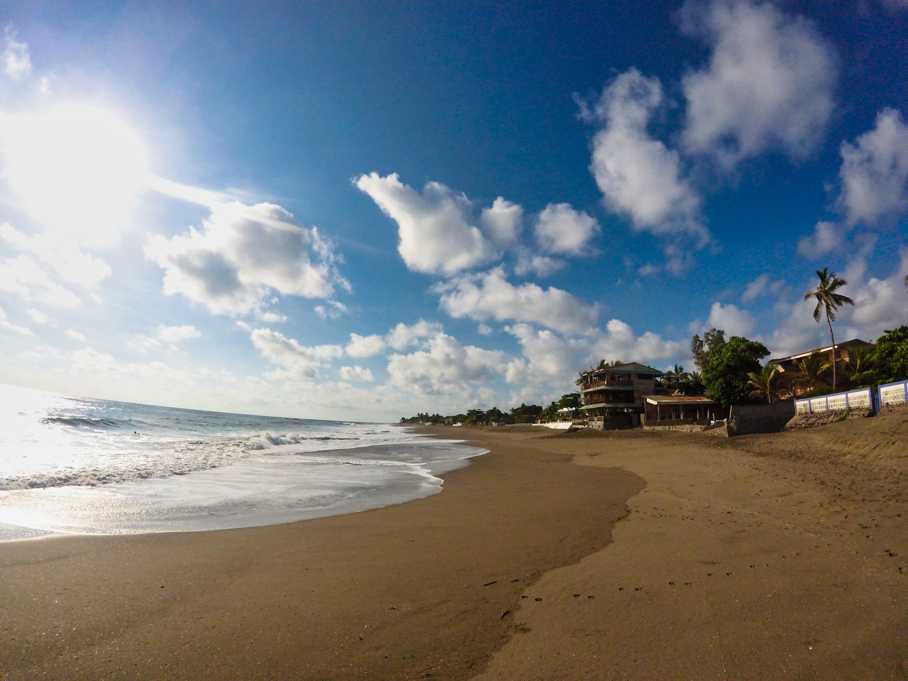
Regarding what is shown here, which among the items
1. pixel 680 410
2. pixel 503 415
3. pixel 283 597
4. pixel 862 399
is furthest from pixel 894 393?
pixel 503 415

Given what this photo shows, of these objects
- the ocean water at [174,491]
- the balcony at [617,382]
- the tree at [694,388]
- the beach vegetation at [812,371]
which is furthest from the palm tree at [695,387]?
the ocean water at [174,491]

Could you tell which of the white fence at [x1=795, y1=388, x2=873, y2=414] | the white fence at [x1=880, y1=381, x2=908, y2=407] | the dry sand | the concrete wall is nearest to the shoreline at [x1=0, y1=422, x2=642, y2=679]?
the dry sand

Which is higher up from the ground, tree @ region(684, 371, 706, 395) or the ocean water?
tree @ region(684, 371, 706, 395)

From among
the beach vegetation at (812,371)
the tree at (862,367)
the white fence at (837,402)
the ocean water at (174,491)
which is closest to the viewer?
the ocean water at (174,491)

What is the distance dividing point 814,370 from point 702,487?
40.6m

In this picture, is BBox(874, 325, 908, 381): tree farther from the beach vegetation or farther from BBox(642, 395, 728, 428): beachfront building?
BBox(642, 395, 728, 428): beachfront building

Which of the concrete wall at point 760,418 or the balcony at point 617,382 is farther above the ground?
the balcony at point 617,382

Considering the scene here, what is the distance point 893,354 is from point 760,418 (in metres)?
12.2

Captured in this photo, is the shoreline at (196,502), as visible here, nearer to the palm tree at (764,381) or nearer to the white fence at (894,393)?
the white fence at (894,393)

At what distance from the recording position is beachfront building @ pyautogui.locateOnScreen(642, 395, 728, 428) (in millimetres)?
46562

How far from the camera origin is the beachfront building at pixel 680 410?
1833 inches

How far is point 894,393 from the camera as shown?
2062cm

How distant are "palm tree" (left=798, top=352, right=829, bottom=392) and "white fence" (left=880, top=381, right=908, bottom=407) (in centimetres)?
2238

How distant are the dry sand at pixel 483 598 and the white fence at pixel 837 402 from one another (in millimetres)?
18563
